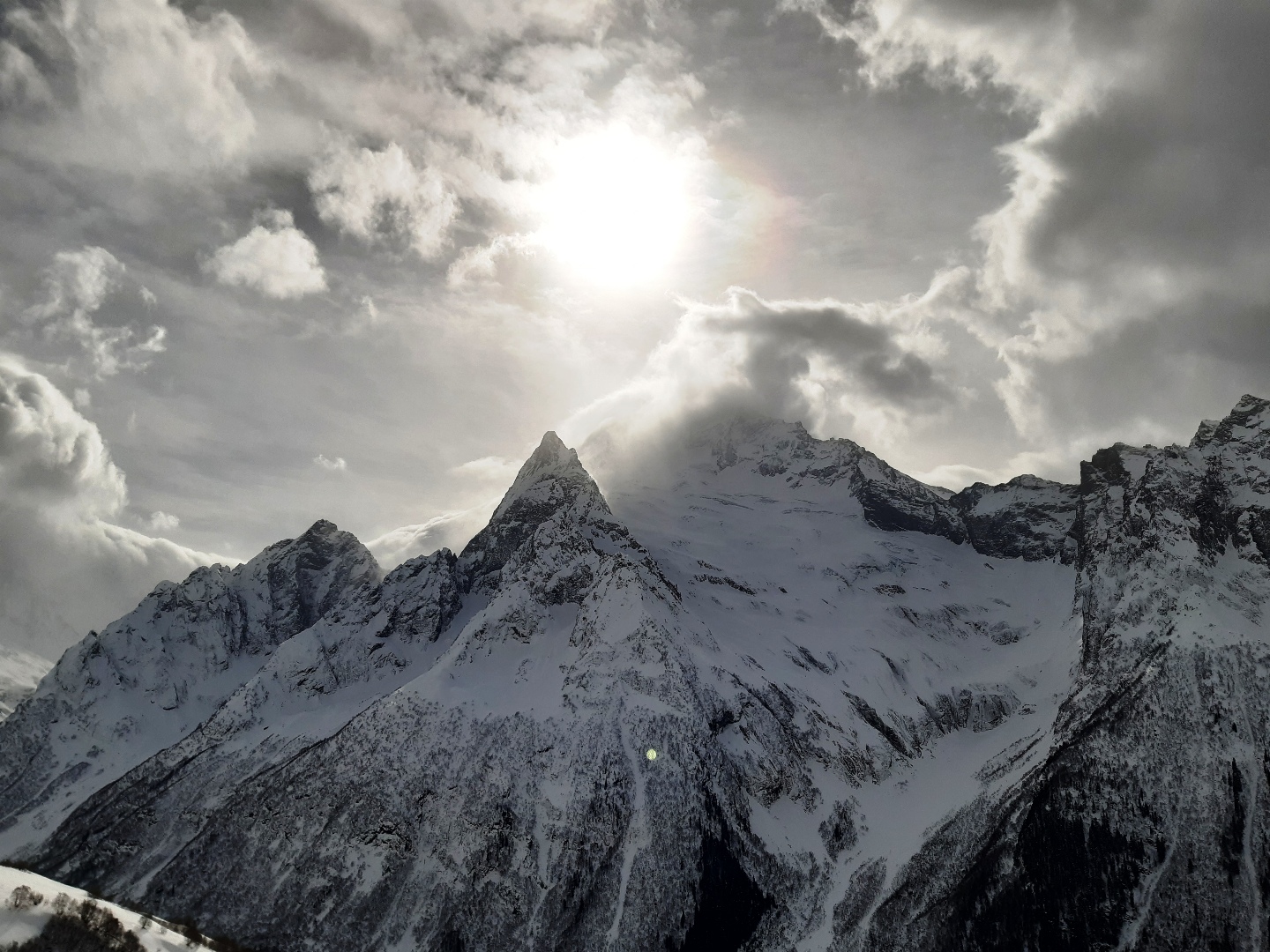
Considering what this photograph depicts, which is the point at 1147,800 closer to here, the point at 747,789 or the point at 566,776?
the point at 747,789

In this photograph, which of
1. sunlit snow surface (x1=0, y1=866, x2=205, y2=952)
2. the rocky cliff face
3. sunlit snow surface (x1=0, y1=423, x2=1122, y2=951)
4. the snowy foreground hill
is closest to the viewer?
sunlit snow surface (x1=0, y1=866, x2=205, y2=952)

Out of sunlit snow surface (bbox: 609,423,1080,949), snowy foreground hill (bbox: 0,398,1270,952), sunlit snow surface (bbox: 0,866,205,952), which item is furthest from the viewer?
sunlit snow surface (bbox: 609,423,1080,949)

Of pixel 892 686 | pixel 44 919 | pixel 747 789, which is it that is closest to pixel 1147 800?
pixel 747 789

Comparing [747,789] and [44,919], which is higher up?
[747,789]

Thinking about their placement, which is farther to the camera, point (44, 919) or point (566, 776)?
point (566, 776)

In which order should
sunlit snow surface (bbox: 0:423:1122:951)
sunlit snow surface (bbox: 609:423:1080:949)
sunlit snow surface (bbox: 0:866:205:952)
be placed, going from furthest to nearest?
sunlit snow surface (bbox: 609:423:1080:949) → sunlit snow surface (bbox: 0:423:1122:951) → sunlit snow surface (bbox: 0:866:205:952)

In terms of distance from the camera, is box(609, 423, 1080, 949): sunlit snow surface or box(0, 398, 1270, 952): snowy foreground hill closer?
box(0, 398, 1270, 952): snowy foreground hill

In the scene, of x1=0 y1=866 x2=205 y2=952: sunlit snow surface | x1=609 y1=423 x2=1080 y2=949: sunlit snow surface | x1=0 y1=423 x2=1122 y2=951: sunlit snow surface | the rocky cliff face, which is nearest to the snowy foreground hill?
the rocky cliff face

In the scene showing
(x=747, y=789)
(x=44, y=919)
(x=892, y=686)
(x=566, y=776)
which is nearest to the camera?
(x=44, y=919)

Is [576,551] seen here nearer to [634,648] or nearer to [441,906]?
[634,648]

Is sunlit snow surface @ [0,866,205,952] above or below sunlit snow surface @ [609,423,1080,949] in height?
below

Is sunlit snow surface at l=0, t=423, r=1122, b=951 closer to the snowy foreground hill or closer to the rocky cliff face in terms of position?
the snowy foreground hill

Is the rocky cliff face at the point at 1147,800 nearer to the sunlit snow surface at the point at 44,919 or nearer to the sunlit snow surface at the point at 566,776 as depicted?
the sunlit snow surface at the point at 566,776

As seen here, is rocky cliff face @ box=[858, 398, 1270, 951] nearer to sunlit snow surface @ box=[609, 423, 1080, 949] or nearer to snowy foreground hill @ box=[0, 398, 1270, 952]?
snowy foreground hill @ box=[0, 398, 1270, 952]
